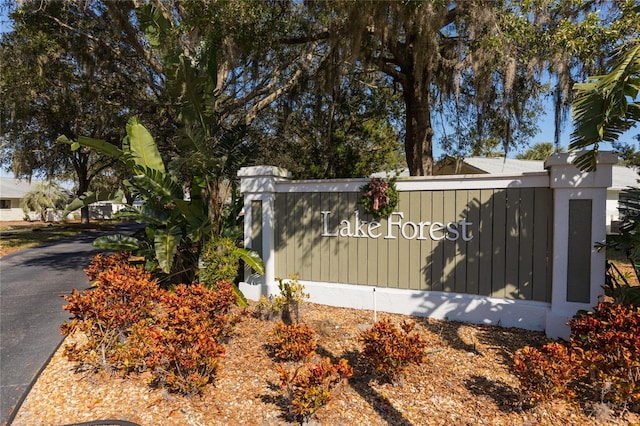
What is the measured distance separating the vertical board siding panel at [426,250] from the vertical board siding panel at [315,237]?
5.47 ft

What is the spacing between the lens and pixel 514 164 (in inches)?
653

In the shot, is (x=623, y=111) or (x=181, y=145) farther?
(x=181, y=145)

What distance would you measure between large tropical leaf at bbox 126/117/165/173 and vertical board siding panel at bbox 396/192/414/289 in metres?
3.94

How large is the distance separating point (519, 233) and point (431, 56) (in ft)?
10.5

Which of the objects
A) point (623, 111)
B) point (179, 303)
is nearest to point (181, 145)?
point (179, 303)

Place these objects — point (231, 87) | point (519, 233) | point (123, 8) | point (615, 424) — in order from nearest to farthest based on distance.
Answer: point (615, 424), point (519, 233), point (123, 8), point (231, 87)

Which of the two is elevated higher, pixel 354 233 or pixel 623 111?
pixel 623 111

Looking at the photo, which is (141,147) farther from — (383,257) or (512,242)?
(512,242)

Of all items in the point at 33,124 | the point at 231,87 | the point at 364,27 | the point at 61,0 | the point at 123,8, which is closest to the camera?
the point at 364,27

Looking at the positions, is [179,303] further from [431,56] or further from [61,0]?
[61,0]

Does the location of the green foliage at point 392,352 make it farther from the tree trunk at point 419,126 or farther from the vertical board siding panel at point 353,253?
the tree trunk at point 419,126

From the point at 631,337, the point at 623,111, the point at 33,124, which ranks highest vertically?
the point at 33,124

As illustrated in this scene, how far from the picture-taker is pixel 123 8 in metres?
7.97

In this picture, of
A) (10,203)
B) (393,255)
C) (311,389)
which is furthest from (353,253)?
(10,203)
